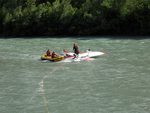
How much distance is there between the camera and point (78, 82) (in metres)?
28.5

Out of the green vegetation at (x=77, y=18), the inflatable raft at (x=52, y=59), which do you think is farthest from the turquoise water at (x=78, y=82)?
the green vegetation at (x=77, y=18)

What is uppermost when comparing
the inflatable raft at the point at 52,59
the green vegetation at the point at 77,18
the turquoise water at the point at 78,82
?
the green vegetation at the point at 77,18

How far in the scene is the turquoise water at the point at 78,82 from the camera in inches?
923

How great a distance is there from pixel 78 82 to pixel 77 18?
27046 mm

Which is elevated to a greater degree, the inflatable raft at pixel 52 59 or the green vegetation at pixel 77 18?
the green vegetation at pixel 77 18

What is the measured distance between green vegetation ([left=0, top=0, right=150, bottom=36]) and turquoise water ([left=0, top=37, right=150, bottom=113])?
32.6 ft

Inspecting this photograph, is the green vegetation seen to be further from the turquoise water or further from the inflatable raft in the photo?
the inflatable raft

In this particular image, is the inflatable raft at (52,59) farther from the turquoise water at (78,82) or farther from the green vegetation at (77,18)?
the green vegetation at (77,18)

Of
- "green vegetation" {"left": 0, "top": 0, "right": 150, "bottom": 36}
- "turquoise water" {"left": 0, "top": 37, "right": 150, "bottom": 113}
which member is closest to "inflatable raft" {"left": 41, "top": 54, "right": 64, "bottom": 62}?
"turquoise water" {"left": 0, "top": 37, "right": 150, "bottom": 113}

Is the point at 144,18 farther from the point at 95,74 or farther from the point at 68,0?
the point at 95,74

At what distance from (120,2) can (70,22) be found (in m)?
5.96

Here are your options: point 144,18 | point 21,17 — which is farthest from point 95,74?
point 21,17

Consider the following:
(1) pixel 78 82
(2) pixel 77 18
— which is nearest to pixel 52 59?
(1) pixel 78 82

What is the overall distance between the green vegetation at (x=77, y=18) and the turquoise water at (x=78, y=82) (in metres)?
9.94
